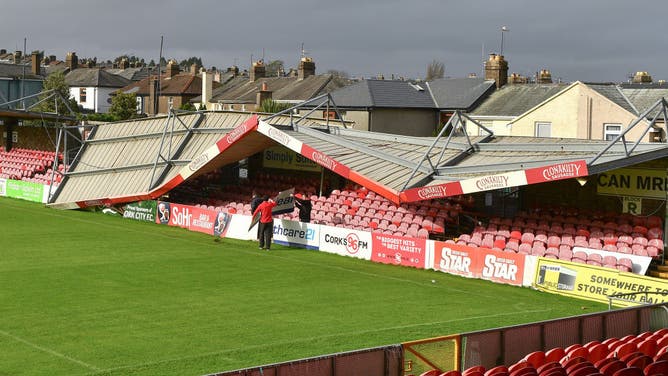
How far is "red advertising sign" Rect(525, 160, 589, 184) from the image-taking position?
2750 centimetres

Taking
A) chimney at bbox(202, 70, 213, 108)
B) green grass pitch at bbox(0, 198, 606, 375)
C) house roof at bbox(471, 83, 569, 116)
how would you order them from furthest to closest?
chimney at bbox(202, 70, 213, 108)
house roof at bbox(471, 83, 569, 116)
green grass pitch at bbox(0, 198, 606, 375)

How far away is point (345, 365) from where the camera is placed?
43.2ft

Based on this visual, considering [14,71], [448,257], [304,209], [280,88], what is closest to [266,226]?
[304,209]

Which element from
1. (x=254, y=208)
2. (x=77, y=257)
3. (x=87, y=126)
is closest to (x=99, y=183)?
(x=87, y=126)

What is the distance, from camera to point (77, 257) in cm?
3033

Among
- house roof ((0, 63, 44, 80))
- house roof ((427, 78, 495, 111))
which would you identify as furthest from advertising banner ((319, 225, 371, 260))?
house roof ((0, 63, 44, 80))

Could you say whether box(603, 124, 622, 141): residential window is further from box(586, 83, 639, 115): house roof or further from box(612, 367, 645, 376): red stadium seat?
box(612, 367, 645, 376): red stadium seat

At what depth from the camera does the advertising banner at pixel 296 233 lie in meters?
34.2

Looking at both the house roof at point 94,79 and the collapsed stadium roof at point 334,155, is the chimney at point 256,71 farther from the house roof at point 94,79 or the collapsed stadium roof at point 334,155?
the collapsed stadium roof at point 334,155

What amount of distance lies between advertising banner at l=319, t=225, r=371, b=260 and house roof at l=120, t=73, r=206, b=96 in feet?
190

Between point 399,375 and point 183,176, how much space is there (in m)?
28.7

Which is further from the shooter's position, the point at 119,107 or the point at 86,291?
the point at 119,107

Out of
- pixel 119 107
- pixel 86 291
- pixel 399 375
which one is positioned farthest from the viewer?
pixel 119 107

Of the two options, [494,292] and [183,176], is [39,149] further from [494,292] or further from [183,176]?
[494,292]
